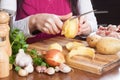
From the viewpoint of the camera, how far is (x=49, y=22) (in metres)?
1.04

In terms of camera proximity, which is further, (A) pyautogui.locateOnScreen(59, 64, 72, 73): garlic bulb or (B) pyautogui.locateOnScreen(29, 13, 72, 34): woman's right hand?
(B) pyautogui.locateOnScreen(29, 13, 72, 34): woman's right hand

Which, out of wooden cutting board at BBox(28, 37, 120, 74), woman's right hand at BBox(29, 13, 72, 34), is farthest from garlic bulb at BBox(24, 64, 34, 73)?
woman's right hand at BBox(29, 13, 72, 34)

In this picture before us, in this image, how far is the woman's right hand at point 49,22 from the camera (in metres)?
1.02

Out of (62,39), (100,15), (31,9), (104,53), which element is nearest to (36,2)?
(31,9)

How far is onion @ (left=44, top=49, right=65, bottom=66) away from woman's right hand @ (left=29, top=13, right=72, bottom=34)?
0.16 metres

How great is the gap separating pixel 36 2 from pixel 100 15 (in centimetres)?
114

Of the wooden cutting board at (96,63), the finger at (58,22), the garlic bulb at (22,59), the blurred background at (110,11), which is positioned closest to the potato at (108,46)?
the wooden cutting board at (96,63)

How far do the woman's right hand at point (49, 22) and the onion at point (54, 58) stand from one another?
16 centimetres

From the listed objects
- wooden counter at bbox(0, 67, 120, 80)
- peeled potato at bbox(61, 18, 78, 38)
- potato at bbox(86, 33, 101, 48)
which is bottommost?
wooden counter at bbox(0, 67, 120, 80)

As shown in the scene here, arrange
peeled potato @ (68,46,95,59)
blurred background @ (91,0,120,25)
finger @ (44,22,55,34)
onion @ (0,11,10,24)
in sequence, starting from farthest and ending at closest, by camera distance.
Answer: blurred background @ (91,0,120,25)
finger @ (44,22,55,34)
peeled potato @ (68,46,95,59)
onion @ (0,11,10,24)

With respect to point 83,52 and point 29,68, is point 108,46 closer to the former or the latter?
point 83,52

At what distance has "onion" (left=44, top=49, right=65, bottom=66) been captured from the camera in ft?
2.81

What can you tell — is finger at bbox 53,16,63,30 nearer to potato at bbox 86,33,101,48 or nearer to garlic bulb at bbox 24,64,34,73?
potato at bbox 86,33,101,48

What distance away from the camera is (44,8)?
147cm
